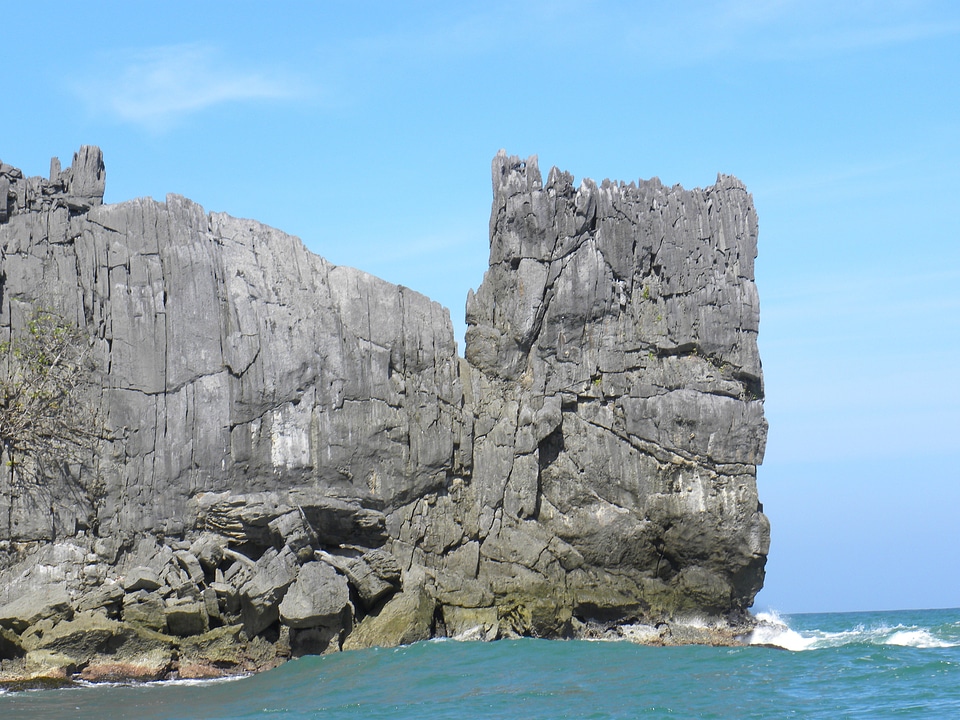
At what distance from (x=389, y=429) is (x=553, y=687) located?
685 centimetres

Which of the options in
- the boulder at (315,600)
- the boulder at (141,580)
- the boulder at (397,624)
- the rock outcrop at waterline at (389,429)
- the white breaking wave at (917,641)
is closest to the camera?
the boulder at (141,580)

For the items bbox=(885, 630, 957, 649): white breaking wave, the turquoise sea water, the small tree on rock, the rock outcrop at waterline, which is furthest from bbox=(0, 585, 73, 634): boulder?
bbox=(885, 630, 957, 649): white breaking wave

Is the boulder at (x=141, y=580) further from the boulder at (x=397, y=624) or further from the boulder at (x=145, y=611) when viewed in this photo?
the boulder at (x=397, y=624)

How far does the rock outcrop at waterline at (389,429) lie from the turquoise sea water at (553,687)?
4.62 ft

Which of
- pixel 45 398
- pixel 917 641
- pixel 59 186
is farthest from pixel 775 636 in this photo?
pixel 59 186

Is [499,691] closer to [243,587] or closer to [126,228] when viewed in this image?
[243,587]

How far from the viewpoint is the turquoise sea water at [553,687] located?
17.9 metres

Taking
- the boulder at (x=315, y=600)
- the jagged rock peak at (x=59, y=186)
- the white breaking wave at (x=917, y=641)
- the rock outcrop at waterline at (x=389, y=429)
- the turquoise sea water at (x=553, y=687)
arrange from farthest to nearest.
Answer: the white breaking wave at (x=917, y=641)
the jagged rock peak at (x=59, y=186)
the rock outcrop at waterline at (x=389, y=429)
the boulder at (x=315, y=600)
the turquoise sea water at (x=553, y=687)

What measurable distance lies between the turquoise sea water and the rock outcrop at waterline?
141 cm

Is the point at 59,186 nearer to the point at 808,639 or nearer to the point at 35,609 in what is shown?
the point at 35,609

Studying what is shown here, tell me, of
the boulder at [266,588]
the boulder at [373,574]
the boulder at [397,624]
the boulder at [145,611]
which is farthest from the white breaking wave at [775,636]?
the boulder at [145,611]

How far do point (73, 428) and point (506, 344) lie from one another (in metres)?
8.74

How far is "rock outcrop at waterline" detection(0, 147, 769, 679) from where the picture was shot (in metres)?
22.4

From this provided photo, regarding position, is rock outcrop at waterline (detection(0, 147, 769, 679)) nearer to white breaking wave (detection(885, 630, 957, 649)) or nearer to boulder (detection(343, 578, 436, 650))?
boulder (detection(343, 578, 436, 650))
